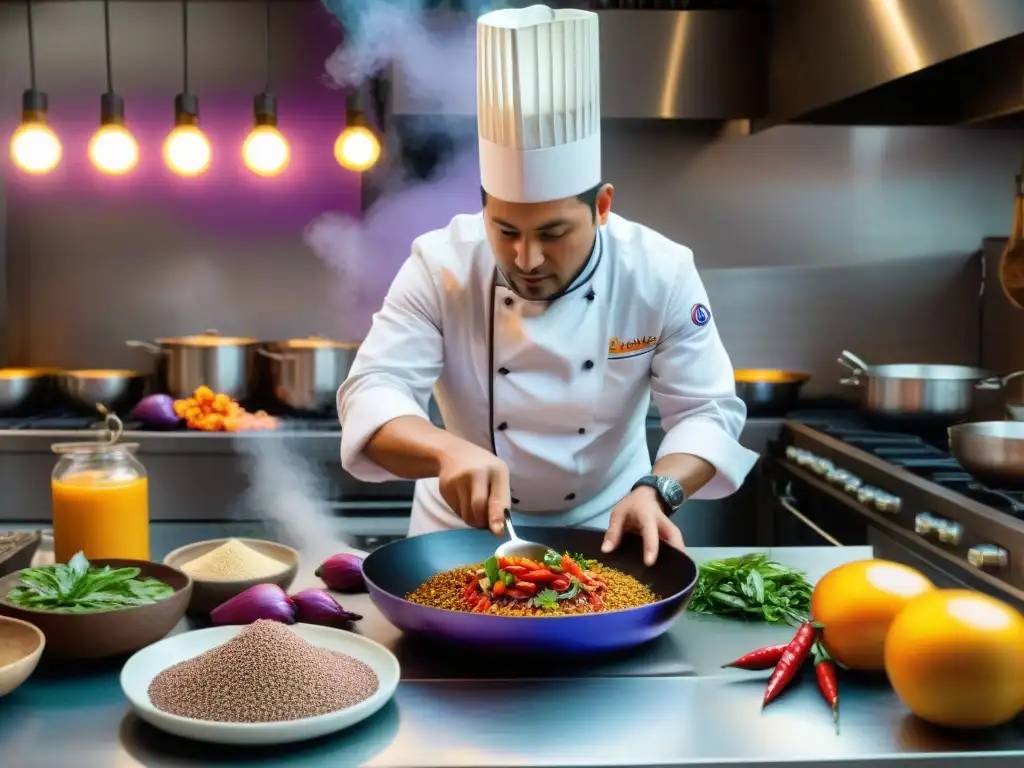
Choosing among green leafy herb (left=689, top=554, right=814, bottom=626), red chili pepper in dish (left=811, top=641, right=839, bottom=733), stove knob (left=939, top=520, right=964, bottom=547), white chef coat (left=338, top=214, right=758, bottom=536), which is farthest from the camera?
stove knob (left=939, top=520, right=964, bottom=547)

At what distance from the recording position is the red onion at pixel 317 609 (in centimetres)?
143

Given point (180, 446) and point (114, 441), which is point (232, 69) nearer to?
point (180, 446)

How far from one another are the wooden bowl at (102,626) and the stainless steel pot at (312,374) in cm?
217

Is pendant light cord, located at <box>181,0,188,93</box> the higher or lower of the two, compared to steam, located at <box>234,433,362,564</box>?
higher

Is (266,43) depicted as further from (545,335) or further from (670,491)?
(670,491)

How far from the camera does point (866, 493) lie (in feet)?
8.94

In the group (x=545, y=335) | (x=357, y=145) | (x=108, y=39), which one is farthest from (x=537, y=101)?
(x=108, y=39)

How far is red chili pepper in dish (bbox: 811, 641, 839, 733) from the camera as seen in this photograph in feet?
3.88

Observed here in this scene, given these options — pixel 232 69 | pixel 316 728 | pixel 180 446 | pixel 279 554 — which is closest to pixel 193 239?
pixel 232 69

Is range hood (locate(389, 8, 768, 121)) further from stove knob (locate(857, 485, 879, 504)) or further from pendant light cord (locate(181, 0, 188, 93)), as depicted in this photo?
stove knob (locate(857, 485, 879, 504))

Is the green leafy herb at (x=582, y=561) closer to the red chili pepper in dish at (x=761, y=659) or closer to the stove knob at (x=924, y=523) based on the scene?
the red chili pepper in dish at (x=761, y=659)

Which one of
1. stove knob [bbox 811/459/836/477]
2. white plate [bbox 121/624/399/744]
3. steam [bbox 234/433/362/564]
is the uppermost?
white plate [bbox 121/624/399/744]

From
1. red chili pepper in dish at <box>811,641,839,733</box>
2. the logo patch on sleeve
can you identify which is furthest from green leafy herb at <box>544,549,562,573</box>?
the logo patch on sleeve

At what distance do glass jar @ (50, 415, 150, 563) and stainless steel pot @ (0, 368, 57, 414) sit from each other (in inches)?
80.8
